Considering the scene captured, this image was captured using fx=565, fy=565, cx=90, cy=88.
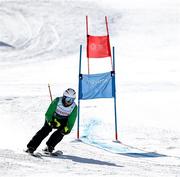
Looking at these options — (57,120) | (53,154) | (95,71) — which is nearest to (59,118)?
(57,120)

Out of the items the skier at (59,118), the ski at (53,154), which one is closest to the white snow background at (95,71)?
the ski at (53,154)

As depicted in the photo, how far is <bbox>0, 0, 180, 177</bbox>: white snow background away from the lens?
383 inches

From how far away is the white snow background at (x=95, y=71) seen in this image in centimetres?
973

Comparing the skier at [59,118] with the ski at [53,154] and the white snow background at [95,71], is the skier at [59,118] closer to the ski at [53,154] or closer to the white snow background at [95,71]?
the ski at [53,154]

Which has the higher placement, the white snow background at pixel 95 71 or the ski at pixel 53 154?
the white snow background at pixel 95 71

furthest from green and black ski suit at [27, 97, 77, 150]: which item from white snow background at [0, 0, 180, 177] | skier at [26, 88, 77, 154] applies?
white snow background at [0, 0, 180, 177]

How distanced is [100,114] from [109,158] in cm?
Result: 451

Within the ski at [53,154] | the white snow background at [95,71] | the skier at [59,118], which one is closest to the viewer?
the white snow background at [95,71]

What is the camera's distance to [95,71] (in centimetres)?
2319

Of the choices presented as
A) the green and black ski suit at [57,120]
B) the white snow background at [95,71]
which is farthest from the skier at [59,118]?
the white snow background at [95,71]

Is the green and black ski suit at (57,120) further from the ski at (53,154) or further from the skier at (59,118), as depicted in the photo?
the ski at (53,154)

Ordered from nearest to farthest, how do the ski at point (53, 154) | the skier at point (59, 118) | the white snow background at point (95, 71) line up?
the white snow background at point (95, 71) → the ski at point (53, 154) → the skier at point (59, 118)

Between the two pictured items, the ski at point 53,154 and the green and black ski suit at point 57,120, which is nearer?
the ski at point 53,154

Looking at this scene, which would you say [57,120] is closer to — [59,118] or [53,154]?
[59,118]
